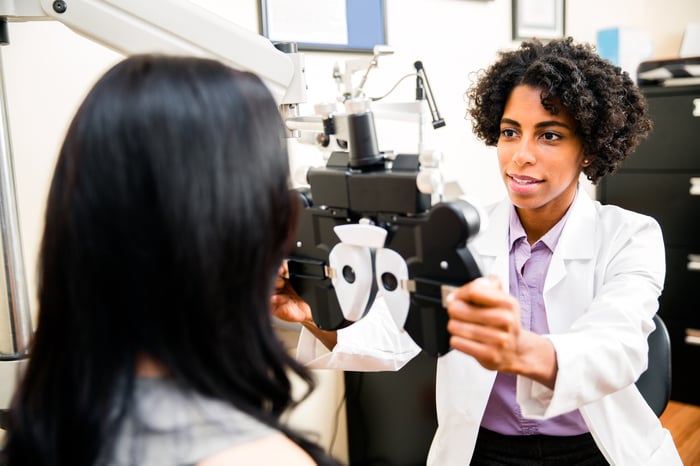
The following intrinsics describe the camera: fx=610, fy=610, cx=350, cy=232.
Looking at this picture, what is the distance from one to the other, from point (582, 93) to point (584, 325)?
0.49 meters

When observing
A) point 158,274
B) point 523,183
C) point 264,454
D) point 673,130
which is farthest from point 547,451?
point 673,130

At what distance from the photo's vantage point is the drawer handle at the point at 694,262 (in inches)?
100

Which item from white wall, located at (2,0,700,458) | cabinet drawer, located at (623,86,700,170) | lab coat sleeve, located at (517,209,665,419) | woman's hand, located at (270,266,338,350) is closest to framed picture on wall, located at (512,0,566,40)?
white wall, located at (2,0,700,458)

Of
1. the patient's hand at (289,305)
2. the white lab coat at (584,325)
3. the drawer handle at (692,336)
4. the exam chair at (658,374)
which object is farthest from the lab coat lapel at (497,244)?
the drawer handle at (692,336)

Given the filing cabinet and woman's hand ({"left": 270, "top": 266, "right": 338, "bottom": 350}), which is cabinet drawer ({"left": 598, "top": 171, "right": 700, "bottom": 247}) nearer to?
the filing cabinet

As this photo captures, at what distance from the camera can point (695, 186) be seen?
2514mm

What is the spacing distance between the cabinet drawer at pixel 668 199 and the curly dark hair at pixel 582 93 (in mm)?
1375

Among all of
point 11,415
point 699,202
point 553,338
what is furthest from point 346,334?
point 699,202

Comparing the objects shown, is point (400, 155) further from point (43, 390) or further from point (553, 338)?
point (43, 390)

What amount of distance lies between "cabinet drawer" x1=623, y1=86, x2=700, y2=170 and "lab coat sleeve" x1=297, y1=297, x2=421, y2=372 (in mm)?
1866

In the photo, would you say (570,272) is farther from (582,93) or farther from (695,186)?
(695,186)

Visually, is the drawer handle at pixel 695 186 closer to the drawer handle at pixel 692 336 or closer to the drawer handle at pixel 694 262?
the drawer handle at pixel 694 262

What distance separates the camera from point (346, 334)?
3.87 feet

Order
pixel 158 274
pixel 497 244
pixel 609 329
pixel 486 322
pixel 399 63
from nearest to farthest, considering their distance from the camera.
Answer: pixel 158 274
pixel 486 322
pixel 609 329
pixel 497 244
pixel 399 63
